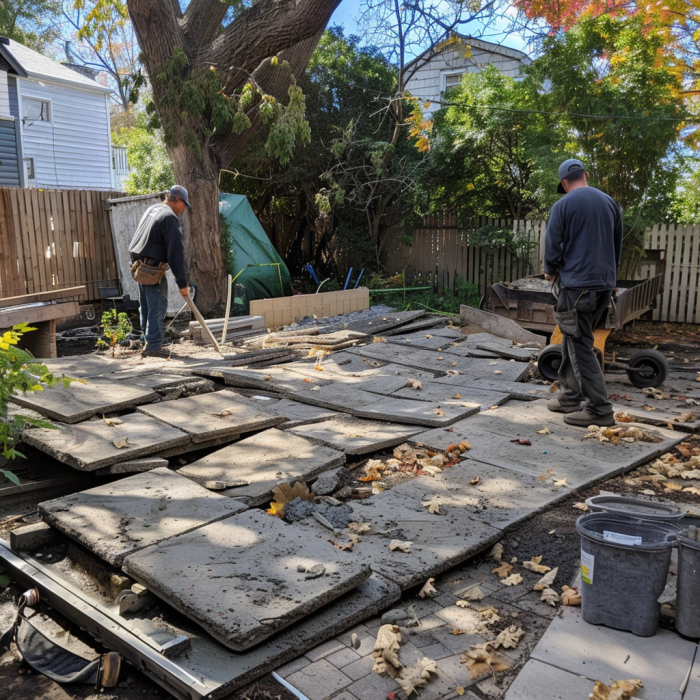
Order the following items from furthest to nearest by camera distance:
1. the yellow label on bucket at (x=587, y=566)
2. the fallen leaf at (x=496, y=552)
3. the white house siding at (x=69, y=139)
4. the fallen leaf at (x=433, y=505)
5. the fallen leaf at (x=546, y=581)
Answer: the white house siding at (x=69, y=139), the fallen leaf at (x=433, y=505), the fallen leaf at (x=496, y=552), the fallen leaf at (x=546, y=581), the yellow label on bucket at (x=587, y=566)

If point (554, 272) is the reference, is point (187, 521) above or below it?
below

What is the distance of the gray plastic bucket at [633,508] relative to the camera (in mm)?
3227

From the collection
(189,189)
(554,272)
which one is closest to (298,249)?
(189,189)

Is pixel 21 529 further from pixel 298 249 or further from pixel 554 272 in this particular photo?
pixel 298 249

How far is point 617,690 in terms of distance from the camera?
2.59 m

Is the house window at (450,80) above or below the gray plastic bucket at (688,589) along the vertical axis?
above

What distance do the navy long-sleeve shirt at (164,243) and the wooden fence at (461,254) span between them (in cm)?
783

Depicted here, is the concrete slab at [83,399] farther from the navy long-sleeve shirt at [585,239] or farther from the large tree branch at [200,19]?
the large tree branch at [200,19]

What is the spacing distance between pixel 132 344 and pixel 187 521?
21.1ft

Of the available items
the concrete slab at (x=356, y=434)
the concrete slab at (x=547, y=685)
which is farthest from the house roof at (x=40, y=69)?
the concrete slab at (x=547, y=685)

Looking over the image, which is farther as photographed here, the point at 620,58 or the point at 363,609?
the point at 620,58

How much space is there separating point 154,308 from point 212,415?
3.42 metres

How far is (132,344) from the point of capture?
9.80 m

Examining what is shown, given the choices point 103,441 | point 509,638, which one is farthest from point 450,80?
point 509,638
